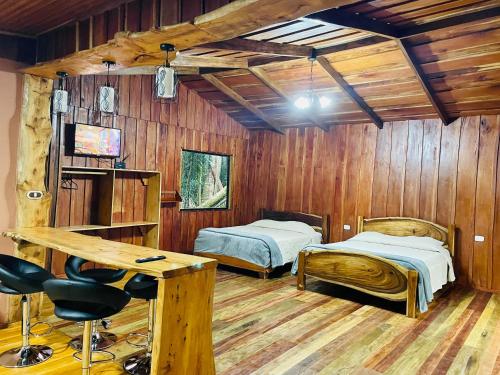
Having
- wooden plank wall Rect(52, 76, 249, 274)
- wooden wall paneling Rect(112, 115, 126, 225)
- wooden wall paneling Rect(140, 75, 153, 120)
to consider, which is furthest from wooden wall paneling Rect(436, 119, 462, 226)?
wooden wall paneling Rect(112, 115, 126, 225)

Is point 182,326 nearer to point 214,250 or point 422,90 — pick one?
point 214,250

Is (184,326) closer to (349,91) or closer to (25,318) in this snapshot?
(25,318)

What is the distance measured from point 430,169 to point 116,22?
449 centimetres

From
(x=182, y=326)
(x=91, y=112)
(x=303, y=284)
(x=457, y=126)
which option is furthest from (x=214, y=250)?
(x=457, y=126)

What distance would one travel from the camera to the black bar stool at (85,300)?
1.98 metres

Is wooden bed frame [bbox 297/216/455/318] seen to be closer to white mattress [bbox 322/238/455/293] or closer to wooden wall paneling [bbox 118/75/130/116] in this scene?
white mattress [bbox 322/238/455/293]

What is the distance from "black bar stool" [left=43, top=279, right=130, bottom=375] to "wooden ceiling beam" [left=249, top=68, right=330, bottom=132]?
3.56 metres

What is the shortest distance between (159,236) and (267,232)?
1.60 metres

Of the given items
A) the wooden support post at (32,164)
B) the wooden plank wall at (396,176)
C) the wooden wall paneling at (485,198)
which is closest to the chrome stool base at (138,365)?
the wooden support post at (32,164)

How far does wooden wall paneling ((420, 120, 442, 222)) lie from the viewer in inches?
207

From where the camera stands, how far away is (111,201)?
185 inches

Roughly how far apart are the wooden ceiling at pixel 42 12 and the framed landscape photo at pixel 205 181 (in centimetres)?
315

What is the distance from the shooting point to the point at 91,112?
190 inches

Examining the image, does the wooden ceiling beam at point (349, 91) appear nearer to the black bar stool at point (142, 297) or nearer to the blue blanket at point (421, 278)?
the blue blanket at point (421, 278)
